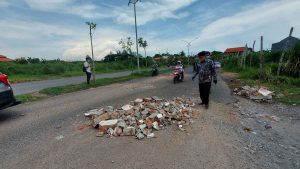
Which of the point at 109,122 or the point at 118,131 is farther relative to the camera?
the point at 109,122


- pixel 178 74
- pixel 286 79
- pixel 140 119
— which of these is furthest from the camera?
pixel 178 74

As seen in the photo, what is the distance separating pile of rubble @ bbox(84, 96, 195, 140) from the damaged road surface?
0.08ft

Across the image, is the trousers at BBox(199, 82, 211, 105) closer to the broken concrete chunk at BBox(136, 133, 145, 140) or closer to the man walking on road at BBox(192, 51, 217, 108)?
the man walking on road at BBox(192, 51, 217, 108)

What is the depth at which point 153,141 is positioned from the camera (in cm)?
484

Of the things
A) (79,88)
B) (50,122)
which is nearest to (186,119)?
(50,122)

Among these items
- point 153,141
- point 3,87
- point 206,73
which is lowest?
point 153,141

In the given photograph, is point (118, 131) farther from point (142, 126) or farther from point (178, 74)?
point (178, 74)

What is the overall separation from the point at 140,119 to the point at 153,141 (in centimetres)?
104

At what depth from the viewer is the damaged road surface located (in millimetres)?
→ 4012

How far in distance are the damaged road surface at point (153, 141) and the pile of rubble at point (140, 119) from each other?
23 millimetres

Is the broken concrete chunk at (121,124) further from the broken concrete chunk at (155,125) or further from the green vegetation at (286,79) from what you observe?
the green vegetation at (286,79)

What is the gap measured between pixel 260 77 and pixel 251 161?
36.1ft

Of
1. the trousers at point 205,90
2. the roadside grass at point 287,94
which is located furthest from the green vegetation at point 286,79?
the trousers at point 205,90

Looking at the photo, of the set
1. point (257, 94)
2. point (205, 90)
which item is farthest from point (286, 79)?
point (205, 90)
